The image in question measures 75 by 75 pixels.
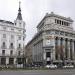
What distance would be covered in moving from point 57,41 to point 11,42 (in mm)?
27493

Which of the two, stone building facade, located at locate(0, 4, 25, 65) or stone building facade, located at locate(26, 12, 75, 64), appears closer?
stone building facade, located at locate(0, 4, 25, 65)

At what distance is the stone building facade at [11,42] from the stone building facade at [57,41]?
14007 millimetres

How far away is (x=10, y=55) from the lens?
299ft

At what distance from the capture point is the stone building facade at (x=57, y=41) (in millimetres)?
101875

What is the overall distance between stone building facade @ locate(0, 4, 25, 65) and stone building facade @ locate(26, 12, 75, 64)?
1401 cm

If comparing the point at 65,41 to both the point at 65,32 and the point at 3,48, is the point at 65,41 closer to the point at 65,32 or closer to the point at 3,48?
the point at 65,32

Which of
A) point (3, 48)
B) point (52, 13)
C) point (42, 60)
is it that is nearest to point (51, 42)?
point (42, 60)

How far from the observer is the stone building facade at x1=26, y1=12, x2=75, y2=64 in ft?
334

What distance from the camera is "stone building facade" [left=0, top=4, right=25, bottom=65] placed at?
3546 inches

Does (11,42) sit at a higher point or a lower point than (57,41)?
lower

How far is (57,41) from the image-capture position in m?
107

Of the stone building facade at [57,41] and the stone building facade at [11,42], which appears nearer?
the stone building facade at [11,42]

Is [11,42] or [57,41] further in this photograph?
[57,41]

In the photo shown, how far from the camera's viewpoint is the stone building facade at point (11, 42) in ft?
295
